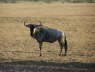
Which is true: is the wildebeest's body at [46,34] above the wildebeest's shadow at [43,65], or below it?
above

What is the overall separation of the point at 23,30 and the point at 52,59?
867 centimetres

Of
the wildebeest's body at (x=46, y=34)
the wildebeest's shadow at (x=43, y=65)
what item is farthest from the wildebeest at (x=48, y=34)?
the wildebeest's shadow at (x=43, y=65)

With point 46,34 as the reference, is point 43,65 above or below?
below

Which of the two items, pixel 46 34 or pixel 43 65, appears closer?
pixel 43 65

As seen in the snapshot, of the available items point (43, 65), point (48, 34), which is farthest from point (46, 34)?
point (43, 65)

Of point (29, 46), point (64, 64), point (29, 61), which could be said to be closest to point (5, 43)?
point (29, 46)

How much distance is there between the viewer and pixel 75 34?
17.8m

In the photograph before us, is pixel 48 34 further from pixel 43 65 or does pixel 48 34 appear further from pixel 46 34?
pixel 43 65

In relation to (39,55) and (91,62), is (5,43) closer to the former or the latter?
(39,55)

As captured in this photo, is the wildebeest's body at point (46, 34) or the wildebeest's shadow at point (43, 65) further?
the wildebeest's body at point (46, 34)

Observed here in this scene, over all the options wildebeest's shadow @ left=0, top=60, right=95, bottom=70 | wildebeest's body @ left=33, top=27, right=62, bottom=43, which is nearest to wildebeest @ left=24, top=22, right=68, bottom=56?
wildebeest's body @ left=33, top=27, right=62, bottom=43

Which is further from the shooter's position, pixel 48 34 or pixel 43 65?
pixel 48 34

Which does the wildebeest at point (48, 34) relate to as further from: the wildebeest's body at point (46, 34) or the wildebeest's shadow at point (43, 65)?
the wildebeest's shadow at point (43, 65)

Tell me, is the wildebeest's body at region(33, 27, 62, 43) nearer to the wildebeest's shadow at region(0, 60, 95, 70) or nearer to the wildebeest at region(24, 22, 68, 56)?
the wildebeest at region(24, 22, 68, 56)
